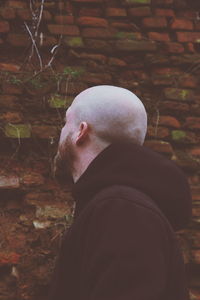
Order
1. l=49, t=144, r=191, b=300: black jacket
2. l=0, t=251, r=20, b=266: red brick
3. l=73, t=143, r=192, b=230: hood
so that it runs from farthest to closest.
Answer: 1. l=0, t=251, r=20, b=266: red brick
2. l=73, t=143, r=192, b=230: hood
3. l=49, t=144, r=191, b=300: black jacket

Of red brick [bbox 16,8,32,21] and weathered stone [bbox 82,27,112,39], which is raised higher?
red brick [bbox 16,8,32,21]

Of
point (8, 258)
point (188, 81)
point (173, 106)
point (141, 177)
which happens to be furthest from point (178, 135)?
point (141, 177)

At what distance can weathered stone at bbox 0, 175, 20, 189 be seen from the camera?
2.43 m

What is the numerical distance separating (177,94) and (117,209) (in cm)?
147

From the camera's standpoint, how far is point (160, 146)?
2590mm

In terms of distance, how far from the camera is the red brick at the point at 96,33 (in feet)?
8.73

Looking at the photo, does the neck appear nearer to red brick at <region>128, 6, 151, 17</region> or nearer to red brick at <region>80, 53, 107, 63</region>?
red brick at <region>80, 53, 107, 63</region>

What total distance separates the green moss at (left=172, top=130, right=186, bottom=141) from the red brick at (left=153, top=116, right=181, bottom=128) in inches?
1.3

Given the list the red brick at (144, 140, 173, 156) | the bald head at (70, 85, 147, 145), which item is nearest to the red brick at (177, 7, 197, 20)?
the red brick at (144, 140, 173, 156)

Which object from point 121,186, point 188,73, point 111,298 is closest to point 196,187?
point 188,73

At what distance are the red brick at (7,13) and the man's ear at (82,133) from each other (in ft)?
4.12

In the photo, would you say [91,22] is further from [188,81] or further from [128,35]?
[188,81]

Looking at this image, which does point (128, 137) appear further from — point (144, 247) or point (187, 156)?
point (187, 156)

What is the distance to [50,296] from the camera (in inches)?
60.2
